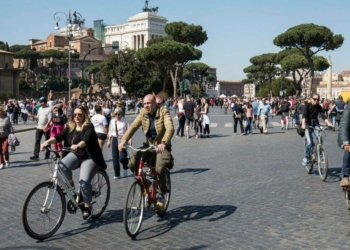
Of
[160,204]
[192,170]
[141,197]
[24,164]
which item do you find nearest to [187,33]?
[24,164]

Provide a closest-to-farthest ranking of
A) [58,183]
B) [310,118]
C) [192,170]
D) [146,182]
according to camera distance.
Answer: [58,183] < [146,182] < [310,118] < [192,170]

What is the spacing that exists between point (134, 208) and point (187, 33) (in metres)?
67.7

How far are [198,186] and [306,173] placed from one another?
8.04 feet

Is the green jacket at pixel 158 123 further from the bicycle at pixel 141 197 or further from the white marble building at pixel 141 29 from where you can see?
the white marble building at pixel 141 29

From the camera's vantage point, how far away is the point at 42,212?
5.64m

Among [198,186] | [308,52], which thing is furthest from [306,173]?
[308,52]

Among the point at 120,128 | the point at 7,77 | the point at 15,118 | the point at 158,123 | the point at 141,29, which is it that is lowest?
the point at 15,118

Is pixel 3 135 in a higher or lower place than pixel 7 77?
lower

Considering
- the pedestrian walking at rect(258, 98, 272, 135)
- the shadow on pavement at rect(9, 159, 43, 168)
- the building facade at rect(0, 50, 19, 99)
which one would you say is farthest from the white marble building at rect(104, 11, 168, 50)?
the shadow on pavement at rect(9, 159, 43, 168)

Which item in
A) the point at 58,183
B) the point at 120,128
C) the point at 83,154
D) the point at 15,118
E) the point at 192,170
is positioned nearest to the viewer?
the point at 58,183

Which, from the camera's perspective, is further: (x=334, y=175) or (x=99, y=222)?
(x=334, y=175)

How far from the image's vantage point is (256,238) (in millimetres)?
5625

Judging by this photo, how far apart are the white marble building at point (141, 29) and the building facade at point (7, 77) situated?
188 feet

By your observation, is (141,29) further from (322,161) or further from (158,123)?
(158,123)
